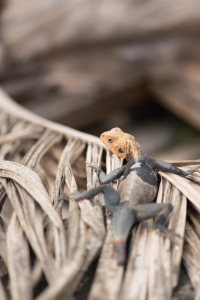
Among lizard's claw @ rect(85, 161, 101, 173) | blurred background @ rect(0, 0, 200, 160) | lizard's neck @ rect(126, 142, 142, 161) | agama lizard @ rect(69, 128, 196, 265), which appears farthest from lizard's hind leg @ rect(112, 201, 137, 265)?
blurred background @ rect(0, 0, 200, 160)

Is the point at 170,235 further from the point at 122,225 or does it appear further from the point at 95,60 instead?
the point at 95,60

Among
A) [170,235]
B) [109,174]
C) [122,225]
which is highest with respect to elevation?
[109,174]

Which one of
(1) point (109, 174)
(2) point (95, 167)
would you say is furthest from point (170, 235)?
(2) point (95, 167)

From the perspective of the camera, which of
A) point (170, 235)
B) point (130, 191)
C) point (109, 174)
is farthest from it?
point (109, 174)

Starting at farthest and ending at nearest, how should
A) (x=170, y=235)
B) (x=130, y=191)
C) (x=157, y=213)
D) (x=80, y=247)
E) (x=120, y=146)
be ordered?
(x=120, y=146) → (x=130, y=191) → (x=157, y=213) → (x=170, y=235) → (x=80, y=247)

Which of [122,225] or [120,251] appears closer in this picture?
[120,251]

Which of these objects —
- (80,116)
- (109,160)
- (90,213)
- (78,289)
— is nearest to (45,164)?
(109,160)

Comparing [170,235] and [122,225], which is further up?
[122,225]

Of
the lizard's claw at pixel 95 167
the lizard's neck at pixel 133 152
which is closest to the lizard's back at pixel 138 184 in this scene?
the lizard's neck at pixel 133 152

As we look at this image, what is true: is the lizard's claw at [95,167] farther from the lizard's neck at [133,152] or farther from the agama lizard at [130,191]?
the lizard's neck at [133,152]
